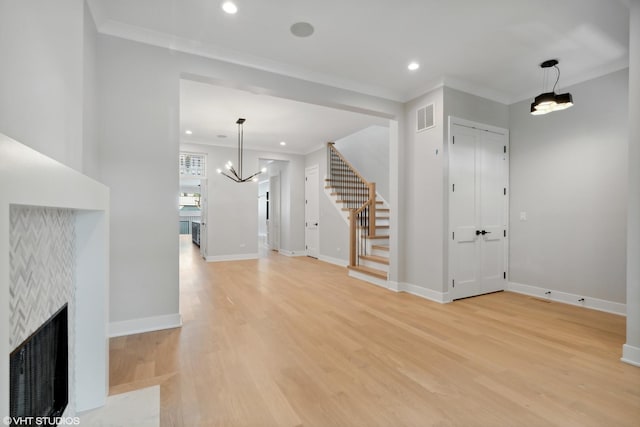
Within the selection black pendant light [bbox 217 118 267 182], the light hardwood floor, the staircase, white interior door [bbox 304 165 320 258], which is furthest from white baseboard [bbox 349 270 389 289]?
black pendant light [bbox 217 118 267 182]

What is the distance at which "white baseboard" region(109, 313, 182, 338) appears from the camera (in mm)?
2828

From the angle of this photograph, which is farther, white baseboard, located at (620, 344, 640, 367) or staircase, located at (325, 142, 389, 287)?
staircase, located at (325, 142, 389, 287)

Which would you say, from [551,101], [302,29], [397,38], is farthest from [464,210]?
[302,29]

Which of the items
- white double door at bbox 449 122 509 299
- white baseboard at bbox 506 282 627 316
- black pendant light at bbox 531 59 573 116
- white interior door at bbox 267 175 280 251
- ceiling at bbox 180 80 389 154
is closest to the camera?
black pendant light at bbox 531 59 573 116

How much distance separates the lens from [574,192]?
395cm

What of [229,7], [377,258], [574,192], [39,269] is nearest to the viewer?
[39,269]

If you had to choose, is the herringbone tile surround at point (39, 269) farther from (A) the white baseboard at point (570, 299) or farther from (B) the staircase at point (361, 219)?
(A) the white baseboard at point (570, 299)

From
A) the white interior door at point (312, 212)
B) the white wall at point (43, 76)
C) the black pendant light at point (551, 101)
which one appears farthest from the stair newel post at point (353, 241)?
the white wall at point (43, 76)

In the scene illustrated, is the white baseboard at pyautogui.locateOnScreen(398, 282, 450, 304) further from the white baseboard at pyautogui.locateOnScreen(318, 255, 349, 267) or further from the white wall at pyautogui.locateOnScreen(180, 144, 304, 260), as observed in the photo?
the white wall at pyautogui.locateOnScreen(180, 144, 304, 260)

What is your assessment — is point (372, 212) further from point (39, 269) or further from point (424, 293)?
point (39, 269)

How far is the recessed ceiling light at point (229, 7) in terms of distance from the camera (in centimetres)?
254

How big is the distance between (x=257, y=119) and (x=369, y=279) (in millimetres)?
3704

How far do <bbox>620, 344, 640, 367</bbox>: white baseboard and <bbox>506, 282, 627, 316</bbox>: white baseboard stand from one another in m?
1.62

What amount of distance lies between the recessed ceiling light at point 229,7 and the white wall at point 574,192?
4339mm
